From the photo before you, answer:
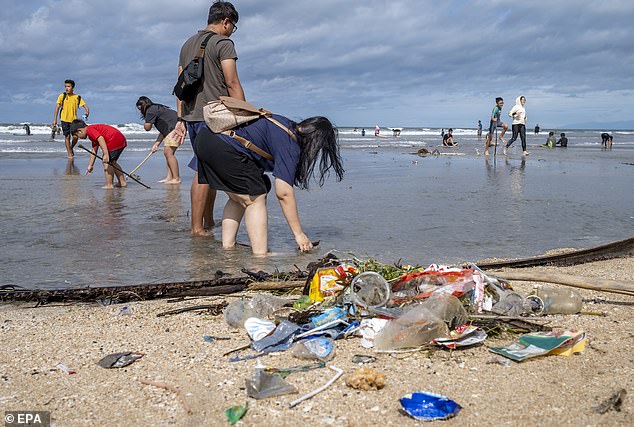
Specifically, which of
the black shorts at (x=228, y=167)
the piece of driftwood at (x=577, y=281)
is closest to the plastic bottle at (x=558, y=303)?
the piece of driftwood at (x=577, y=281)

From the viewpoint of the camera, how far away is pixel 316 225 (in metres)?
6.51

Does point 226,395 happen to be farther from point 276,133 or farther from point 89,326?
point 276,133

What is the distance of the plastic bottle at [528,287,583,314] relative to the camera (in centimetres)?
326

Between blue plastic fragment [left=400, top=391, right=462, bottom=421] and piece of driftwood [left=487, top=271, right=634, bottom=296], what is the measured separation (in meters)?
1.71

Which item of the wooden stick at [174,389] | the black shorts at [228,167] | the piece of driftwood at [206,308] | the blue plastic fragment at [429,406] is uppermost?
the black shorts at [228,167]

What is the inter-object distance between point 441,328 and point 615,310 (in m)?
1.19

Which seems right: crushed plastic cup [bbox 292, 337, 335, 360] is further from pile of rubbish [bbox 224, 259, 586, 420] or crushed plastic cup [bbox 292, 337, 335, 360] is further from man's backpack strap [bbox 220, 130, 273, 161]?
man's backpack strap [bbox 220, 130, 273, 161]

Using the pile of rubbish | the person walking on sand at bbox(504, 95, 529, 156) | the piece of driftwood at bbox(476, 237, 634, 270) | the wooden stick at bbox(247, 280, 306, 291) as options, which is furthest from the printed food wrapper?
the person walking on sand at bbox(504, 95, 529, 156)

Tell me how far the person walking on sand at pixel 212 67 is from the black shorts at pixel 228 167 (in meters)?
0.25

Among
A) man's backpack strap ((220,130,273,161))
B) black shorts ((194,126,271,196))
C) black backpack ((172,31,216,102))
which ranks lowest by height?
black shorts ((194,126,271,196))

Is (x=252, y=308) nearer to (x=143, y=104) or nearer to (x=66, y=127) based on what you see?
(x=143, y=104)

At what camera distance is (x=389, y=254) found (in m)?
5.07

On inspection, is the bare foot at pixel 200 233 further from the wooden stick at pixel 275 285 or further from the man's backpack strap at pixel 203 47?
the wooden stick at pixel 275 285

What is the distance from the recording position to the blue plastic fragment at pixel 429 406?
6.98 feet
